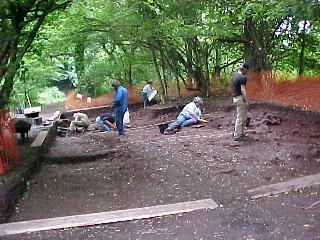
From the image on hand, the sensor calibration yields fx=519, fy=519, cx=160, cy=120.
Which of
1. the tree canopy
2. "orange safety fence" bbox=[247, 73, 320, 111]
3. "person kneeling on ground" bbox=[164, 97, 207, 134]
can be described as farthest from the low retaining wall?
"orange safety fence" bbox=[247, 73, 320, 111]

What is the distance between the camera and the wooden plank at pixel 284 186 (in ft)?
24.4

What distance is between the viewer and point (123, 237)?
5855mm

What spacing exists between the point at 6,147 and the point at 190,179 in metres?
3.19

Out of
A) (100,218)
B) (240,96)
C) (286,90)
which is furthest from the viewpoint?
(286,90)

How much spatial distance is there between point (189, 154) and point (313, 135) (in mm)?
2941

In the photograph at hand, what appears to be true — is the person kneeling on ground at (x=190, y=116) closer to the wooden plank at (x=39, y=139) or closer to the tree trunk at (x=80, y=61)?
the wooden plank at (x=39, y=139)

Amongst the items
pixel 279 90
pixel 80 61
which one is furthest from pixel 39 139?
pixel 80 61

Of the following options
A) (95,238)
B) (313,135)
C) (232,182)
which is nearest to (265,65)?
(313,135)

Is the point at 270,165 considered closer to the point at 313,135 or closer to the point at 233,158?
the point at 233,158

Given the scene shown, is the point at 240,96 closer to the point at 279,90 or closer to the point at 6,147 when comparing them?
the point at 279,90

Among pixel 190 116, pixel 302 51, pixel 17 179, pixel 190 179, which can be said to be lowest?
pixel 190 116

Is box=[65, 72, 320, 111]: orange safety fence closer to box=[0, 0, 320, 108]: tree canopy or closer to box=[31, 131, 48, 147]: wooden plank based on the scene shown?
box=[0, 0, 320, 108]: tree canopy

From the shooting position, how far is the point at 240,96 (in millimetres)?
11641

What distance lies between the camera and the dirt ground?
19.8ft
